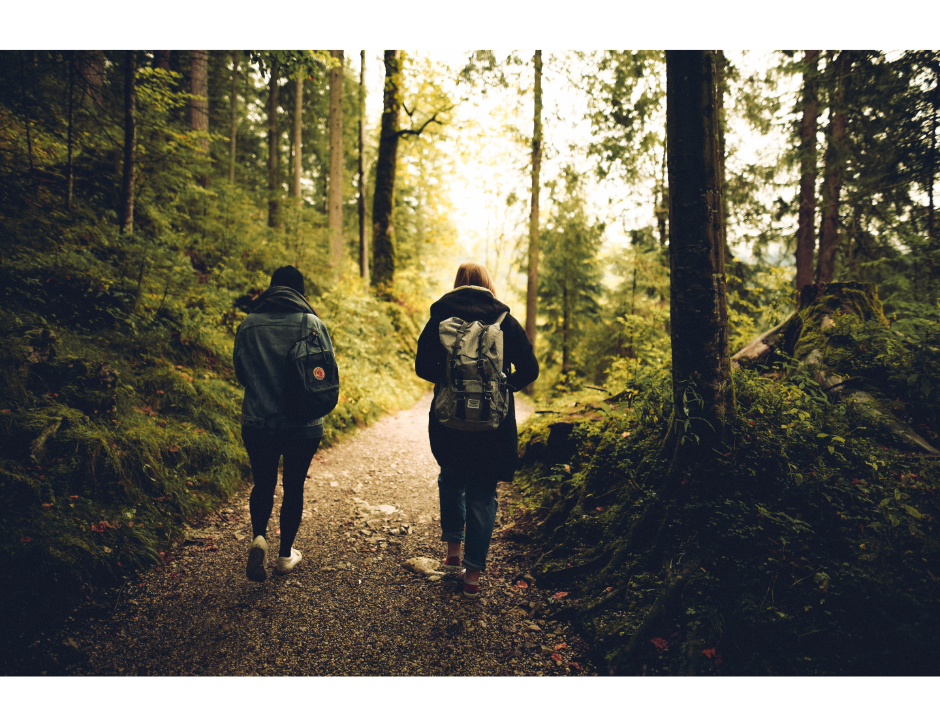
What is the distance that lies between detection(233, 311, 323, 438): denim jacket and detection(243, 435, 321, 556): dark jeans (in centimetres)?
8

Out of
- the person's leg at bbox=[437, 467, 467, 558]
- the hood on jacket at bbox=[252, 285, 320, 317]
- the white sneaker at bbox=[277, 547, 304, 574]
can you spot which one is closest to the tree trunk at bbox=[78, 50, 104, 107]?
the hood on jacket at bbox=[252, 285, 320, 317]

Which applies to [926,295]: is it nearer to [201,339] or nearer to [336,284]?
[201,339]

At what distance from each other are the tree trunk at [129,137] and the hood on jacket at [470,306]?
5.79 m

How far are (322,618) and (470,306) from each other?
236 cm

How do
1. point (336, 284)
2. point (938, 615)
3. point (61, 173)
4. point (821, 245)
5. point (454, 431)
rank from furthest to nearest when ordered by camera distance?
point (336, 284)
point (821, 245)
point (61, 173)
point (454, 431)
point (938, 615)

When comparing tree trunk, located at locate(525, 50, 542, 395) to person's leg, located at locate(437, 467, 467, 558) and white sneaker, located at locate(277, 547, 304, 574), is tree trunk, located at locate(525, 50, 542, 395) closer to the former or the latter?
person's leg, located at locate(437, 467, 467, 558)

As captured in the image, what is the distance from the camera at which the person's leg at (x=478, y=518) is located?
305 centimetres

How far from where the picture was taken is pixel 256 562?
307cm

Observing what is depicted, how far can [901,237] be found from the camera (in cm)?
660

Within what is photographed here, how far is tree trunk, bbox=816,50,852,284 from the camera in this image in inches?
255

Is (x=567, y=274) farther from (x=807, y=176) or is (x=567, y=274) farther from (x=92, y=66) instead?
(x=92, y=66)

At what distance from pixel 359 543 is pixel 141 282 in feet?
14.9
